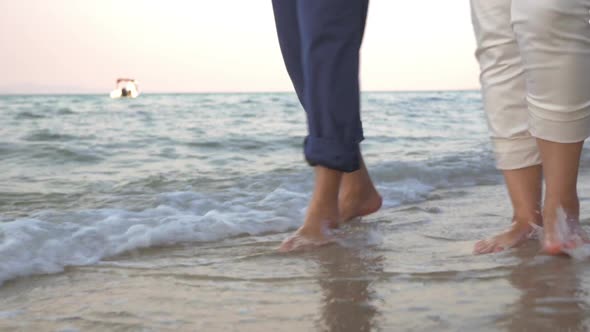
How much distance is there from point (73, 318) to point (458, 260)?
0.82 metres

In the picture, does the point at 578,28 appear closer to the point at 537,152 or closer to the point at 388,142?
the point at 537,152

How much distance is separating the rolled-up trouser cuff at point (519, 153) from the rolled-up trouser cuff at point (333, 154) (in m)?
0.36

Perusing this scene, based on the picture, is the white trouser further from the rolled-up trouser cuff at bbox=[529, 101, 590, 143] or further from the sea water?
the sea water

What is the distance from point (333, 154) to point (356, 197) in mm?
448

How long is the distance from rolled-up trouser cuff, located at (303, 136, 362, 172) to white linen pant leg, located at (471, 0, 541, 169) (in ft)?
1.19

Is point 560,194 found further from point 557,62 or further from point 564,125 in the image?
point 557,62

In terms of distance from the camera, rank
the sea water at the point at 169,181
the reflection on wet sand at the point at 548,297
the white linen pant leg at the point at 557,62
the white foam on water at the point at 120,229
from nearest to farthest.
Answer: the reflection on wet sand at the point at 548,297, the white linen pant leg at the point at 557,62, the white foam on water at the point at 120,229, the sea water at the point at 169,181

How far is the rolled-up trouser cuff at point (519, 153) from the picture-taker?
5.97ft

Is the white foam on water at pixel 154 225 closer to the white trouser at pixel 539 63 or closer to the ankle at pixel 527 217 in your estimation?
the ankle at pixel 527 217

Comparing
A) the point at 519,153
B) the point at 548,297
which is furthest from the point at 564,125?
the point at 548,297

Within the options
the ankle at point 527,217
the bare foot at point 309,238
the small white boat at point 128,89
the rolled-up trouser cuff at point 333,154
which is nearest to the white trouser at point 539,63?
the ankle at point 527,217

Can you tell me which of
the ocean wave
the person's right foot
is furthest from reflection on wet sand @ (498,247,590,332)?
the ocean wave

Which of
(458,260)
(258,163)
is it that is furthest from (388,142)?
(458,260)

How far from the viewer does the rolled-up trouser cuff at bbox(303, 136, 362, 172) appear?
1.81 metres
